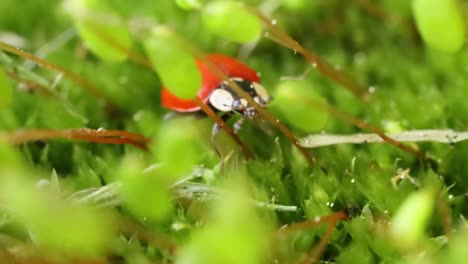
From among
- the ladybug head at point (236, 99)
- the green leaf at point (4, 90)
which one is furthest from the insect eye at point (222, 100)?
the green leaf at point (4, 90)

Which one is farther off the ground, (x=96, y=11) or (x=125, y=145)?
(x=96, y=11)

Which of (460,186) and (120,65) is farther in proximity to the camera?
(120,65)

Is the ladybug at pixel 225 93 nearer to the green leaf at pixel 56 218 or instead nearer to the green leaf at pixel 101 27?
the green leaf at pixel 101 27

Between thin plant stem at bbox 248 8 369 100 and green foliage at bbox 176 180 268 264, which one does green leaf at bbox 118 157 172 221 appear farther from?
thin plant stem at bbox 248 8 369 100

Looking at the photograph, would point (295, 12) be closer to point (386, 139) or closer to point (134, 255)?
point (386, 139)

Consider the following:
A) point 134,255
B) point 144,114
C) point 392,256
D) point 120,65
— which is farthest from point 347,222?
point 120,65

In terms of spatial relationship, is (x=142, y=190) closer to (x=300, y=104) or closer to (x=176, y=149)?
(x=176, y=149)

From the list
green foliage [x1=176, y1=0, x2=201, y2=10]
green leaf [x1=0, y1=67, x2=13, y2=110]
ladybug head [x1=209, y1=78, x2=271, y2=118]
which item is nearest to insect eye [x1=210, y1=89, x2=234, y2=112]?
ladybug head [x1=209, y1=78, x2=271, y2=118]
